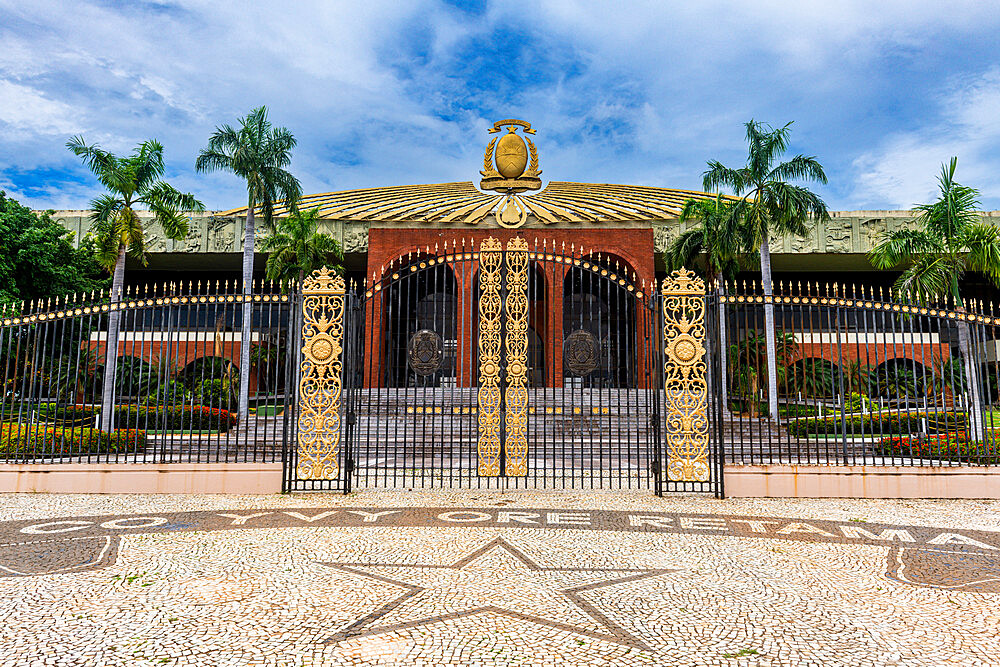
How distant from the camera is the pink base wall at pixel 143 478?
8.48m

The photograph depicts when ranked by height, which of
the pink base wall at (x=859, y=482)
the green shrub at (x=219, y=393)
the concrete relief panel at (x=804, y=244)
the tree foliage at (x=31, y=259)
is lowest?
the pink base wall at (x=859, y=482)

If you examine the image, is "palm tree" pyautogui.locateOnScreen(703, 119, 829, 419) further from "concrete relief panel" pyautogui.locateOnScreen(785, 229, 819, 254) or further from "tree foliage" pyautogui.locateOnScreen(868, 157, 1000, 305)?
"concrete relief panel" pyautogui.locateOnScreen(785, 229, 819, 254)

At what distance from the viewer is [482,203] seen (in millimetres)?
28203

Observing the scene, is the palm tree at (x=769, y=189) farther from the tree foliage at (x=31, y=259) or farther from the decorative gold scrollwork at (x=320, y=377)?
the tree foliage at (x=31, y=259)

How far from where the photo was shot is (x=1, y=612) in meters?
3.85

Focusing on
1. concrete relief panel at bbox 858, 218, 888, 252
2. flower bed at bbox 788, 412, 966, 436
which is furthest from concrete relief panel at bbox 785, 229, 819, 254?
flower bed at bbox 788, 412, 966, 436

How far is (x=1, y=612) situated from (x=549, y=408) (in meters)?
13.3

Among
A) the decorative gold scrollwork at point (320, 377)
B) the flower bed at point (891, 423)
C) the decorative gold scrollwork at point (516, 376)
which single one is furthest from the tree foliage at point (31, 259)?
the flower bed at point (891, 423)

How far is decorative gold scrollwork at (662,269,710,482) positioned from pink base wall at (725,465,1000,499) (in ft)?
1.72

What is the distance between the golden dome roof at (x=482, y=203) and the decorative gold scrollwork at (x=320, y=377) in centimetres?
1687

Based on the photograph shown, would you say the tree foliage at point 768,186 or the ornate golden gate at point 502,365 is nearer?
the ornate golden gate at point 502,365

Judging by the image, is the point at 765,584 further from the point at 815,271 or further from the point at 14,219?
the point at 815,271

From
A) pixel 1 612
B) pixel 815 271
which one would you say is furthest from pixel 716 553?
pixel 815 271

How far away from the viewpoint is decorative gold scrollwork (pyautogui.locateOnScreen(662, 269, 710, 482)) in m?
8.39
